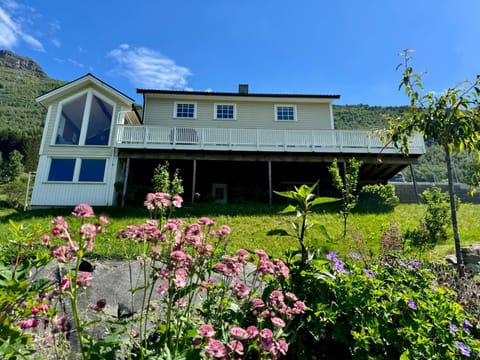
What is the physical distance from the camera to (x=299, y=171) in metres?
15.9

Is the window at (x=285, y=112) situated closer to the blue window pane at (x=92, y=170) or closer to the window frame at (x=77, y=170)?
the window frame at (x=77, y=170)

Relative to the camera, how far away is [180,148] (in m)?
12.9

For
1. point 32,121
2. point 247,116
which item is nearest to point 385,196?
point 247,116

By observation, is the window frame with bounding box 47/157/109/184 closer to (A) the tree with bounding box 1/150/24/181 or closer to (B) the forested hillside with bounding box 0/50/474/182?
(B) the forested hillside with bounding box 0/50/474/182

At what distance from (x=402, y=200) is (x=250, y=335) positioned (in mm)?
18825

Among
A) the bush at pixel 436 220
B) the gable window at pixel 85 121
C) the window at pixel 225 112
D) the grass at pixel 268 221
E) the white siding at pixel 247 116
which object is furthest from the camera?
the window at pixel 225 112

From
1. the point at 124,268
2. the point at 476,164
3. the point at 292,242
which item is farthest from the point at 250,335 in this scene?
the point at 292,242

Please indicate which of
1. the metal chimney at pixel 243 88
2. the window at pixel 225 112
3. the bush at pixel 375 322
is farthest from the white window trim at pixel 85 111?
the bush at pixel 375 322

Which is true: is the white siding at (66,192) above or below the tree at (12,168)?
below

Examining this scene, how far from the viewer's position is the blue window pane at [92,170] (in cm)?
1251

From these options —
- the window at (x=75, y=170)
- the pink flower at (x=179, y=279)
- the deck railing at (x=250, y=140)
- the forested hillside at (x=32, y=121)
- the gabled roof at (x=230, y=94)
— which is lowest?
the pink flower at (x=179, y=279)

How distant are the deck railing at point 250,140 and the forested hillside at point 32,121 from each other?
1336 centimetres

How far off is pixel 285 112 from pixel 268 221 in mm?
8387

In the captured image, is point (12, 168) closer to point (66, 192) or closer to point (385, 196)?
point (66, 192)
